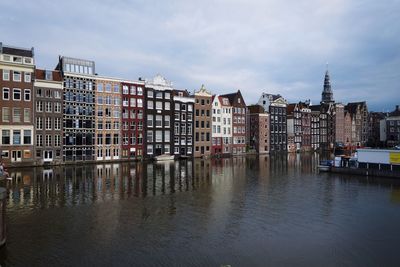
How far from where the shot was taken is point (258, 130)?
413 feet

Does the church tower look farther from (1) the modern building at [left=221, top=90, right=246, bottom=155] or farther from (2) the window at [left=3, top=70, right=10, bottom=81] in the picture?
(2) the window at [left=3, top=70, right=10, bottom=81]

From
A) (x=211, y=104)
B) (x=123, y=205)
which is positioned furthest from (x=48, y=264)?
(x=211, y=104)

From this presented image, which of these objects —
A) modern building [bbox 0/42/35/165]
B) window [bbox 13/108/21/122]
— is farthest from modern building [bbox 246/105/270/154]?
window [bbox 13/108/21/122]

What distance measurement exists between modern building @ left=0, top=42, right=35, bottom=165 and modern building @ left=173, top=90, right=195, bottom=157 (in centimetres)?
3919

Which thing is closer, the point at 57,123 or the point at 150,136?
the point at 57,123

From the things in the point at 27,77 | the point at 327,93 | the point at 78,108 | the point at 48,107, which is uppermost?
the point at 327,93

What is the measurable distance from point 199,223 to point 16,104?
57.7 m

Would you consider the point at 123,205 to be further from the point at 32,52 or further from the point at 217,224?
the point at 32,52

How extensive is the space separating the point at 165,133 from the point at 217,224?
6869 centimetres

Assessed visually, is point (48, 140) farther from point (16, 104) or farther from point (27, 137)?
point (16, 104)

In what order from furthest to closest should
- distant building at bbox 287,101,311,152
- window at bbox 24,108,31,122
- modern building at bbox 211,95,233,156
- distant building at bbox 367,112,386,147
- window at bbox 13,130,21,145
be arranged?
distant building at bbox 367,112,386,147 < distant building at bbox 287,101,311,152 < modern building at bbox 211,95,233,156 < window at bbox 24,108,31,122 < window at bbox 13,130,21,145

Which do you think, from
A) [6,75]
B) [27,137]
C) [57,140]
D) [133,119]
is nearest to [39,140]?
[27,137]

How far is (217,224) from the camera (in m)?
30.1

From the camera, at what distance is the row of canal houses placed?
237 feet
